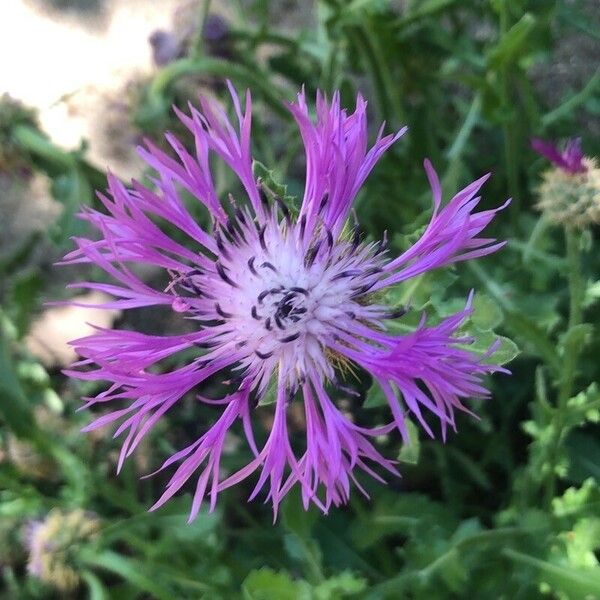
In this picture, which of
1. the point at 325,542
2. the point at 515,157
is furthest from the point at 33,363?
the point at 515,157

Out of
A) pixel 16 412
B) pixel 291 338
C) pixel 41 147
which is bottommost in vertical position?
pixel 291 338

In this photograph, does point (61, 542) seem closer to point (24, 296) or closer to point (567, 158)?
point (24, 296)

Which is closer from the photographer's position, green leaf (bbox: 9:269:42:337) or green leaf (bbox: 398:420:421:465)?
green leaf (bbox: 398:420:421:465)

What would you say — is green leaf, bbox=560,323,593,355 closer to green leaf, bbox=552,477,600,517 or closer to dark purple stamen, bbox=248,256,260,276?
green leaf, bbox=552,477,600,517

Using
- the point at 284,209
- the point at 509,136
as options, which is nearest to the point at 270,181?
the point at 284,209

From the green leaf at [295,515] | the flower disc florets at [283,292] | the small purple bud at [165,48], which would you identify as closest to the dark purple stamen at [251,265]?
the flower disc florets at [283,292]

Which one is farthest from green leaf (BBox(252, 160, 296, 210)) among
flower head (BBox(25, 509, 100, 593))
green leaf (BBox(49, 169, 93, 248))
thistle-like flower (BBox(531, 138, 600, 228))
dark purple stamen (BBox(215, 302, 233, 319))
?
flower head (BBox(25, 509, 100, 593))
